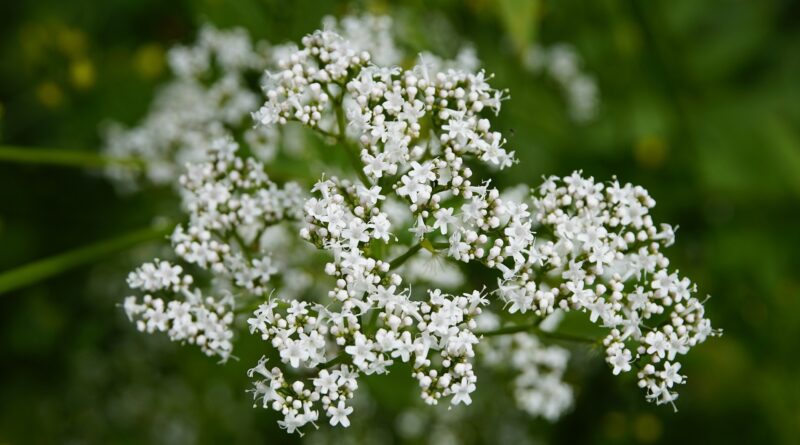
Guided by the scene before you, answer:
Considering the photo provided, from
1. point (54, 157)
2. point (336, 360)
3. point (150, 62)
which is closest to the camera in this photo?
point (336, 360)

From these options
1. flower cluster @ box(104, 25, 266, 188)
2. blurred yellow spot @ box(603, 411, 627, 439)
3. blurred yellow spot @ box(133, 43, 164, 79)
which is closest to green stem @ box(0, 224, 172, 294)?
flower cluster @ box(104, 25, 266, 188)

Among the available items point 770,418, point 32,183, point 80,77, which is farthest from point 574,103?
point 32,183

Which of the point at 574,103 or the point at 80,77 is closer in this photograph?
the point at 80,77

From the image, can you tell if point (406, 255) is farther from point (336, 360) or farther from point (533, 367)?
point (533, 367)

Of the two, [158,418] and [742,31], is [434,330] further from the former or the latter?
[742,31]

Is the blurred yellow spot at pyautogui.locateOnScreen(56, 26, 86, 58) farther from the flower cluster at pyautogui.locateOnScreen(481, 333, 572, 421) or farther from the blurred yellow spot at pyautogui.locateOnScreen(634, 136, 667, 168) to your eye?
the blurred yellow spot at pyautogui.locateOnScreen(634, 136, 667, 168)

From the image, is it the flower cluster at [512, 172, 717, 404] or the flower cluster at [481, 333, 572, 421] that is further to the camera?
the flower cluster at [481, 333, 572, 421]

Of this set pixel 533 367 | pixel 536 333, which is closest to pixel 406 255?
pixel 536 333
